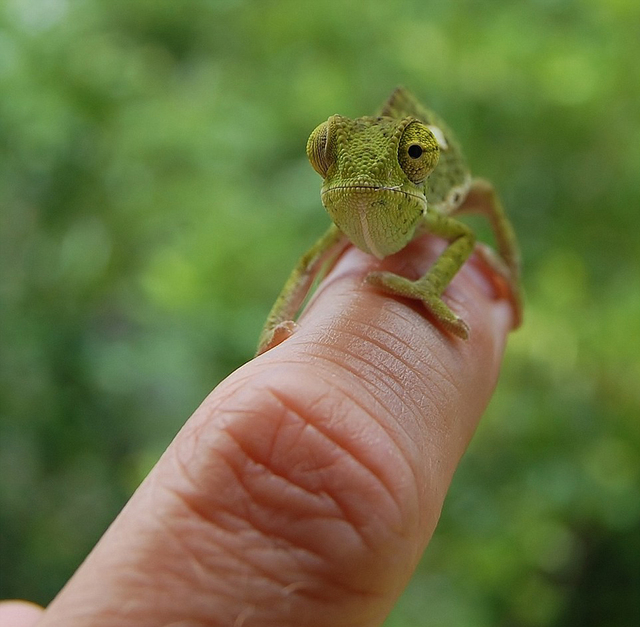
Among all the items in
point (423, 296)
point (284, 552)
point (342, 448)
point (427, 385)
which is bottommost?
point (284, 552)

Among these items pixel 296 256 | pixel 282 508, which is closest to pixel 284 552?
pixel 282 508

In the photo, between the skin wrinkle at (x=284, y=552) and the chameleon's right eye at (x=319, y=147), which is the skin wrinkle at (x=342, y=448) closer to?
the skin wrinkle at (x=284, y=552)

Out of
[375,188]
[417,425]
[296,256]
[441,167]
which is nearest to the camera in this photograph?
[417,425]

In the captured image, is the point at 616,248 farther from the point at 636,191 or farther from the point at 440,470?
the point at 440,470

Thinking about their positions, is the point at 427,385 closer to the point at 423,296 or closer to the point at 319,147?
the point at 423,296

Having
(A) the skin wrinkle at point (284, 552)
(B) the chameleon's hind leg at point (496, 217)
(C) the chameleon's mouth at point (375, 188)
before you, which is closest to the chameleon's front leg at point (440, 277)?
(C) the chameleon's mouth at point (375, 188)

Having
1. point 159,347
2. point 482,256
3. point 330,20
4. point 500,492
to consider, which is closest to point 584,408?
point 500,492
